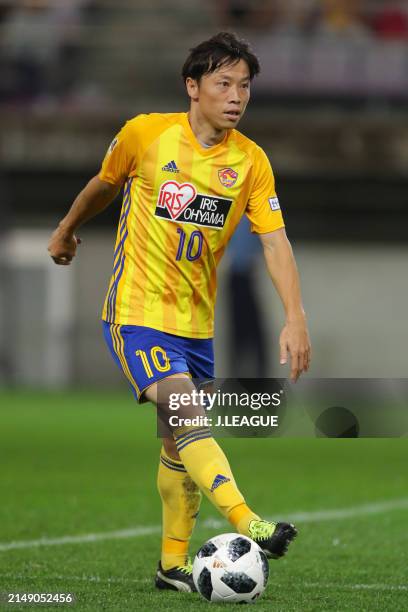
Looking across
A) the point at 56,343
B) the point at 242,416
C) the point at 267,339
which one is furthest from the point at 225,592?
the point at 56,343

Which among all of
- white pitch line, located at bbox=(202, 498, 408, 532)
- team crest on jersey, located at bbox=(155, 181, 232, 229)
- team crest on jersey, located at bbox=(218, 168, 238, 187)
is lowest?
white pitch line, located at bbox=(202, 498, 408, 532)

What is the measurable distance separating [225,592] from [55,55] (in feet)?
48.4

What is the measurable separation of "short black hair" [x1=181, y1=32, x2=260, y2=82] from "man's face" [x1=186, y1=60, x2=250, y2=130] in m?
0.02

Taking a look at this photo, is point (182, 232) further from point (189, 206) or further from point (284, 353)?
point (284, 353)

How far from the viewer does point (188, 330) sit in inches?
220

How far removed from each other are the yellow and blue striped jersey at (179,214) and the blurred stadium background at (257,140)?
1241cm

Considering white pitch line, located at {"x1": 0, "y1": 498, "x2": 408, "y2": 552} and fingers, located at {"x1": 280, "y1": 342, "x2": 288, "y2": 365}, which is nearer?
fingers, located at {"x1": 280, "y1": 342, "x2": 288, "y2": 365}

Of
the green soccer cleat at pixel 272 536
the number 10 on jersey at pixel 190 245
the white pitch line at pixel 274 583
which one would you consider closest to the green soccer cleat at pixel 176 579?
the white pitch line at pixel 274 583

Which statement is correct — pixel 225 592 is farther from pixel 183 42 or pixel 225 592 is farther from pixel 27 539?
pixel 183 42

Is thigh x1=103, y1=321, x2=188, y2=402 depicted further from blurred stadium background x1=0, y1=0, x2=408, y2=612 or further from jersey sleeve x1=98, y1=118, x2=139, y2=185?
blurred stadium background x1=0, y1=0, x2=408, y2=612

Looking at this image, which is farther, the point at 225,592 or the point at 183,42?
the point at 183,42

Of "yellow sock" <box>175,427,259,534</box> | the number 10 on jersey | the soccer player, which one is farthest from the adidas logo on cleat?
the number 10 on jersey

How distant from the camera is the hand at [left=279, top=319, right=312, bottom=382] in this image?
204 inches

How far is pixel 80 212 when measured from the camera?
587cm
